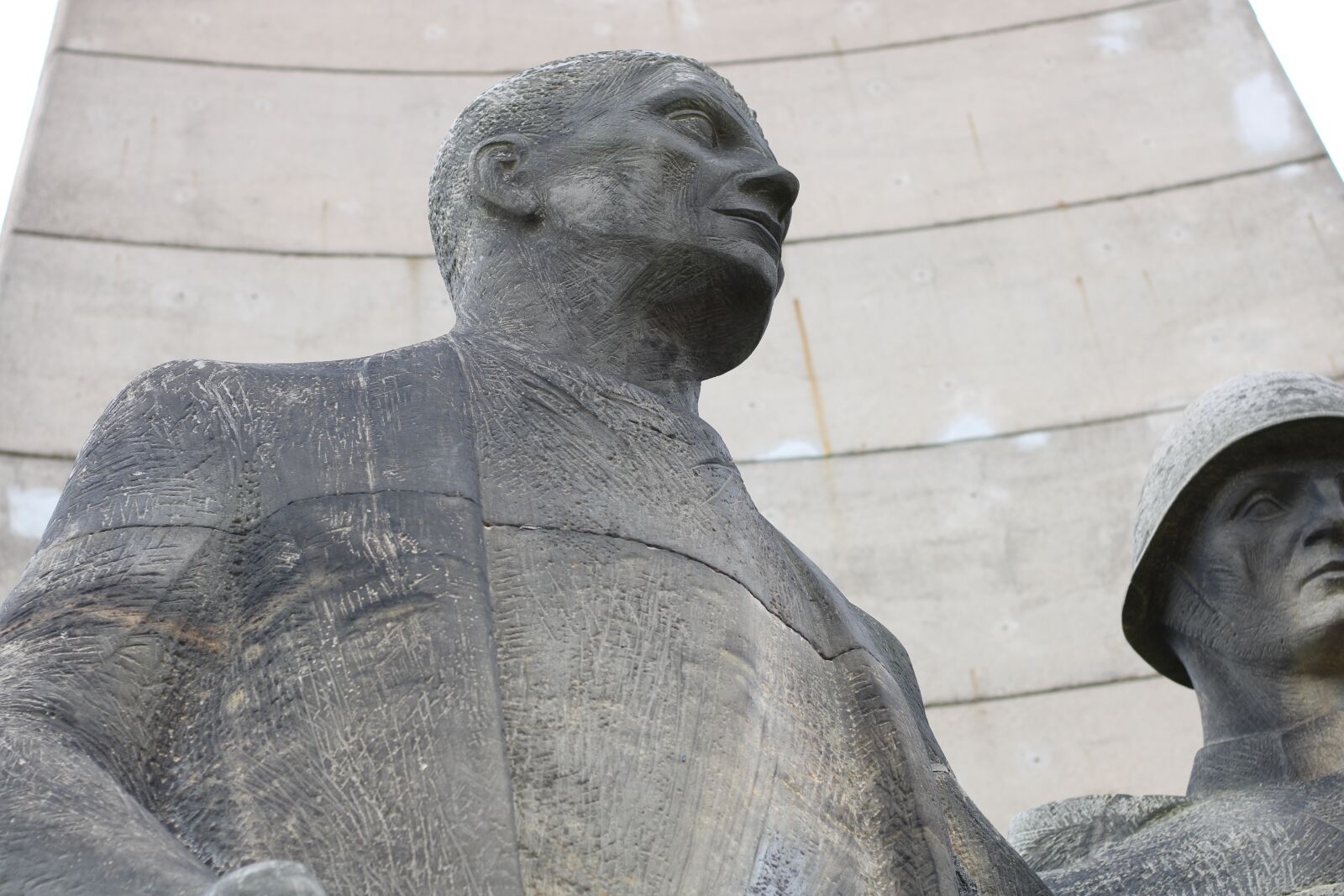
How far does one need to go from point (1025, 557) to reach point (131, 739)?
5463mm

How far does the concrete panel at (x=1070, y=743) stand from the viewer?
746cm

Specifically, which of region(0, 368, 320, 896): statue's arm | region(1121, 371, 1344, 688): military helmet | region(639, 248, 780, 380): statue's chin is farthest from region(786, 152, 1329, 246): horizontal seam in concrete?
region(0, 368, 320, 896): statue's arm

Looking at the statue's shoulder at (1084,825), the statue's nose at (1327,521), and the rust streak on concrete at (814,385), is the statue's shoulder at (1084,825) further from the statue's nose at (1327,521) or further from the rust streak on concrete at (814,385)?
the rust streak on concrete at (814,385)

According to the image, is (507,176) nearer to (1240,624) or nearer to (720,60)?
(1240,624)

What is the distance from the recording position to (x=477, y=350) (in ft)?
11.9

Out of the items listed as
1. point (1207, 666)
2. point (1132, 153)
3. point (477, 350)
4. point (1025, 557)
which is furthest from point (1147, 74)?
point (477, 350)

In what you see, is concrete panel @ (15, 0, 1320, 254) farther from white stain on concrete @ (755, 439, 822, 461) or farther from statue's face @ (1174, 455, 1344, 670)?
statue's face @ (1174, 455, 1344, 670)

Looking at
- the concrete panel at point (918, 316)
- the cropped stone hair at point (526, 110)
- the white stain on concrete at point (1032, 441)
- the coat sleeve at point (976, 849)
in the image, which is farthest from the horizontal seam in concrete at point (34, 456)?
the coat sleeve at point (976, 849)

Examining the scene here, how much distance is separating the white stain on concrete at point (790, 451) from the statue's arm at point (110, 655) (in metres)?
5.01

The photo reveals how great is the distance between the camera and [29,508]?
768 cm

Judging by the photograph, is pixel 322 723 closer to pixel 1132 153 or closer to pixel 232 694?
pixel 232 694

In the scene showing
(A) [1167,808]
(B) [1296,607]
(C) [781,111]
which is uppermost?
(C) [781,111]

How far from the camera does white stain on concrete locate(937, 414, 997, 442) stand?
8.27 meters

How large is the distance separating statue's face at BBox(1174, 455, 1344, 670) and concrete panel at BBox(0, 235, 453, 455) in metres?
4.21
